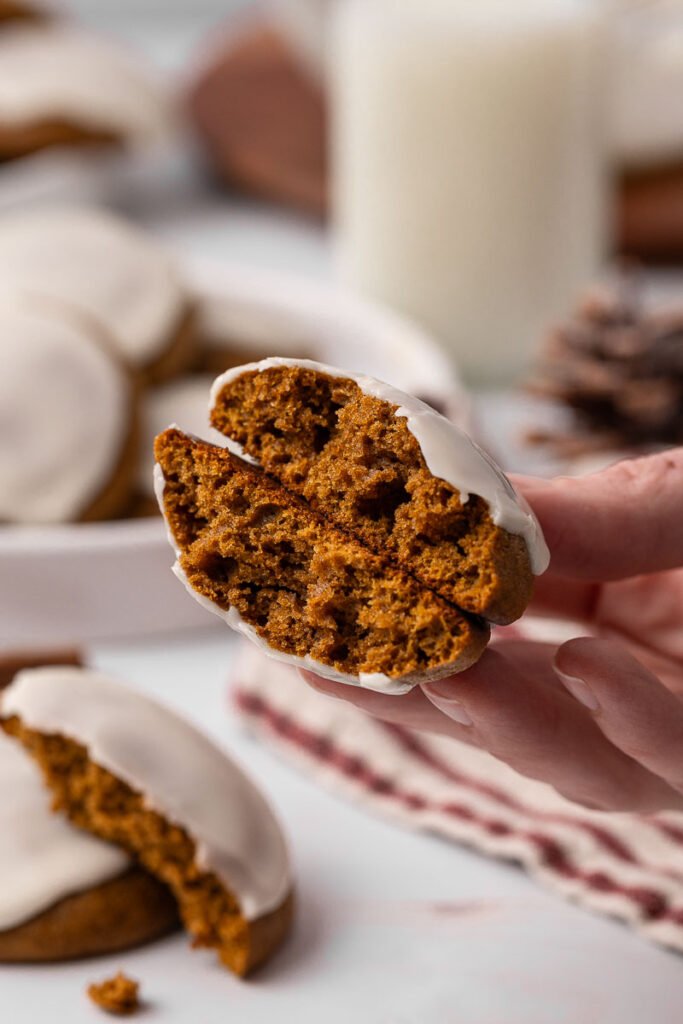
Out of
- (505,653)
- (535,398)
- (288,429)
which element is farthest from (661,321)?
(288,429)

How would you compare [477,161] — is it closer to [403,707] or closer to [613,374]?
[613,374]

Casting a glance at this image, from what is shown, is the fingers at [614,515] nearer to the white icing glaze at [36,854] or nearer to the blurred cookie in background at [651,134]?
the white icing glaze at [36,854]

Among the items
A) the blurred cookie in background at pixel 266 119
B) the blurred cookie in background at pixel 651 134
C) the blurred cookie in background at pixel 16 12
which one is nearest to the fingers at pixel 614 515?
the blurred cookie in background at pixel 651 134

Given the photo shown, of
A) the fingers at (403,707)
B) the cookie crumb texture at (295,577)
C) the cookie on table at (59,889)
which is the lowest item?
the cookie on table at (59,889)

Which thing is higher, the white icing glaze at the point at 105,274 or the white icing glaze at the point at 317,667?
the white icing glaze at the point at 317,667

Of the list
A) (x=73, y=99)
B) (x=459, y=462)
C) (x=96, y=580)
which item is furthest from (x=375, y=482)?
(x=73, y=99)

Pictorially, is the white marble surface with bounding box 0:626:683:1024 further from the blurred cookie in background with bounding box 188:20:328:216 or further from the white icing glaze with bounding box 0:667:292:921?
the blurred cookie in background with bounding box 188:20:328:216
